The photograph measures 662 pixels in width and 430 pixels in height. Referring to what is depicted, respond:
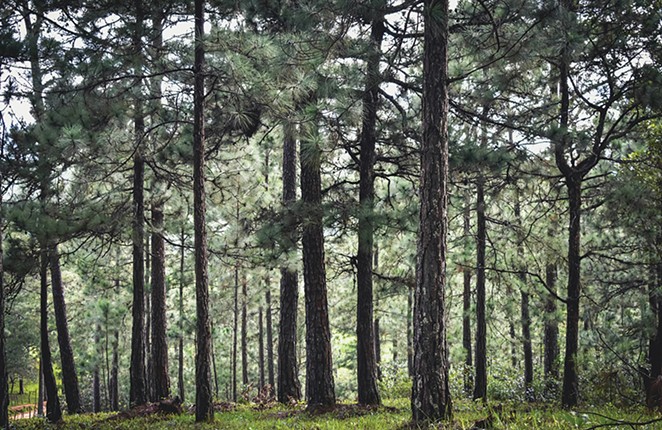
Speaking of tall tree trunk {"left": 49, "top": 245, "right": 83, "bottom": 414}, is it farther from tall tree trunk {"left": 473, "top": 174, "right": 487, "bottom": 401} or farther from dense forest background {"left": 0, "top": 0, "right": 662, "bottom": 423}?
tall tree trunk {"left": 473, "top": 174, "right": 487, "bottom": 401}

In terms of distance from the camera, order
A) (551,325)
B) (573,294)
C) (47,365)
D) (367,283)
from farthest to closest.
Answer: (551,325) < (47,365) < (367,283) < (573,294)

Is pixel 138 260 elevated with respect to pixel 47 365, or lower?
elevated

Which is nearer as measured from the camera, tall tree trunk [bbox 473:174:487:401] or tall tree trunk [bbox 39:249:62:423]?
tall tree trunk [bbox 39:249:62:423]

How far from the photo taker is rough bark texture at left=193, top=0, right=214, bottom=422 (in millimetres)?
8328

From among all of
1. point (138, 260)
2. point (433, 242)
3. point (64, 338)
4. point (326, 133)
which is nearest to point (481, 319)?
point (326, 133)

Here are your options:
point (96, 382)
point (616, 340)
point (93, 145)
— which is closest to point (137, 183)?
point (93, 145)

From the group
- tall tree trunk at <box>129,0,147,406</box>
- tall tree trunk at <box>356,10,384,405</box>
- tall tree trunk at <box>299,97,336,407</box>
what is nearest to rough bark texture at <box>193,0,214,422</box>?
tall tree trunk at <box>129,0,147,406</box>

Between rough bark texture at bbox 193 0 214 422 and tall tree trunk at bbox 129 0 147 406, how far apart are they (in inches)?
50.1

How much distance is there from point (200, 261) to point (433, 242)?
14.3 feet

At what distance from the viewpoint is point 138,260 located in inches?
438

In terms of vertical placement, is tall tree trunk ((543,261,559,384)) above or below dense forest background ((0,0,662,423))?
below

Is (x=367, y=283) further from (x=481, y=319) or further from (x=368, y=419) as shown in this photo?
(x=481, y=319)

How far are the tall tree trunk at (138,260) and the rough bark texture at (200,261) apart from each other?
127 centimetres

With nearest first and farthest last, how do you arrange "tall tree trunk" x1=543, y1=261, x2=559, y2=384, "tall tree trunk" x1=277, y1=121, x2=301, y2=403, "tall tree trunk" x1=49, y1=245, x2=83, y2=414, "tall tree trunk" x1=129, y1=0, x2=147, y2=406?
"tall tree trunk" x1=129, y1=0, x2=147, y2=406 → "tall tree trunk" x1=277, y1=121, x2=301, y2=403 → "tall tree trunk" x1=49, y1=245, x2=83, y2=414 → "tall tree trunk" x1=543, y1=261, x2=559, y2=384
